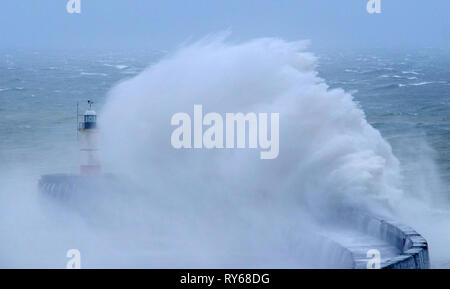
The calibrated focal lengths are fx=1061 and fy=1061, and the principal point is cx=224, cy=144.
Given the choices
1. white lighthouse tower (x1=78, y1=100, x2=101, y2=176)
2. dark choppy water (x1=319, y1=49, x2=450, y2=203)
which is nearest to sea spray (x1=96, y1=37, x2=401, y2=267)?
white lighthouse tower (x1=78, y1=100, x2=101, y2=176)

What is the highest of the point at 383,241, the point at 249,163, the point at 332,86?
the point at 332,86

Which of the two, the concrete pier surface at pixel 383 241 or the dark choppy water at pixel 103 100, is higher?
the dark choppy water at pixel 103 100

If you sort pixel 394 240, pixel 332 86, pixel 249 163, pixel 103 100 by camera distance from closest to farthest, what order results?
pixel 394 240
pixel 249 163
pixel 103 100
pixel 332 86

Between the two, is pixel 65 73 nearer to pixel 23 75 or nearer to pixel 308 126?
pixel 23 75

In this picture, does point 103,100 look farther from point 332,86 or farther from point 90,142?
point 90,142

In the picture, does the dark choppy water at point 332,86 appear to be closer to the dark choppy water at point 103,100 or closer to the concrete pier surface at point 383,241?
the dark choppy water at point 103,100

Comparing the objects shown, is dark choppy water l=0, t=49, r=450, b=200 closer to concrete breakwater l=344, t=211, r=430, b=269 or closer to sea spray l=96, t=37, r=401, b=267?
sea spray l=96, t=37, r=401, b=267

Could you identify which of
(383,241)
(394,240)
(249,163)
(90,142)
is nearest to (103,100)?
(90,142)

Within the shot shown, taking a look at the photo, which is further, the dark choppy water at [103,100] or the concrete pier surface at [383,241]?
the dark choppy water at [103,100]

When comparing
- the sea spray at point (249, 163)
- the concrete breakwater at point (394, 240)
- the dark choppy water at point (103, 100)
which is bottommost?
the concrete breakwater at point (394, 240)

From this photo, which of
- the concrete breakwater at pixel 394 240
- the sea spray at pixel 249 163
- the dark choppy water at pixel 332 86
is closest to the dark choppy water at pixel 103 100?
the dark choppy water at pixel 332 86

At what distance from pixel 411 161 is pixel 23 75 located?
34.0 metres

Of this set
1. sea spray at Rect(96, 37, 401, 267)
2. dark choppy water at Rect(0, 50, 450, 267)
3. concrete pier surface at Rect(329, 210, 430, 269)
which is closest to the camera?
concrete pier surface at Rect(329, 210, 430, 269)
